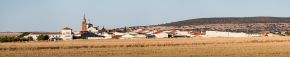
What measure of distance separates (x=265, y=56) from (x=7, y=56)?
12.3 metres

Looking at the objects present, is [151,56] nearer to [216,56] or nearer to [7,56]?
[216,56]

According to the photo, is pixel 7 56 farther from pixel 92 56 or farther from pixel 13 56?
→ pixel 92 56

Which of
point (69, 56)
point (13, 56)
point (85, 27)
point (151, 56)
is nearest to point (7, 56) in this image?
point (13, 56)

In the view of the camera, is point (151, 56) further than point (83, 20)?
No

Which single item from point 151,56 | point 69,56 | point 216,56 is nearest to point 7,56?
point 69,56

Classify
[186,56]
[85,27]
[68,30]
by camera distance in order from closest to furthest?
[186,56] < [68,30] < [85,27]

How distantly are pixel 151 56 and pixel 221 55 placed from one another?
3.41 metres

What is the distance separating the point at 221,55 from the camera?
108 feet

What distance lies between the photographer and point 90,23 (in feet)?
560

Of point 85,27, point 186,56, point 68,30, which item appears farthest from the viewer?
point 85,27

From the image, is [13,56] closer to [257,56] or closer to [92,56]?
[92,56]

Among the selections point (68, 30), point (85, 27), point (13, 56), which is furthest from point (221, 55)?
point (85, 27)

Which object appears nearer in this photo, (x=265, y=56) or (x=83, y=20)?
(x=265, y=56)

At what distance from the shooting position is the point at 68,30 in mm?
137125
